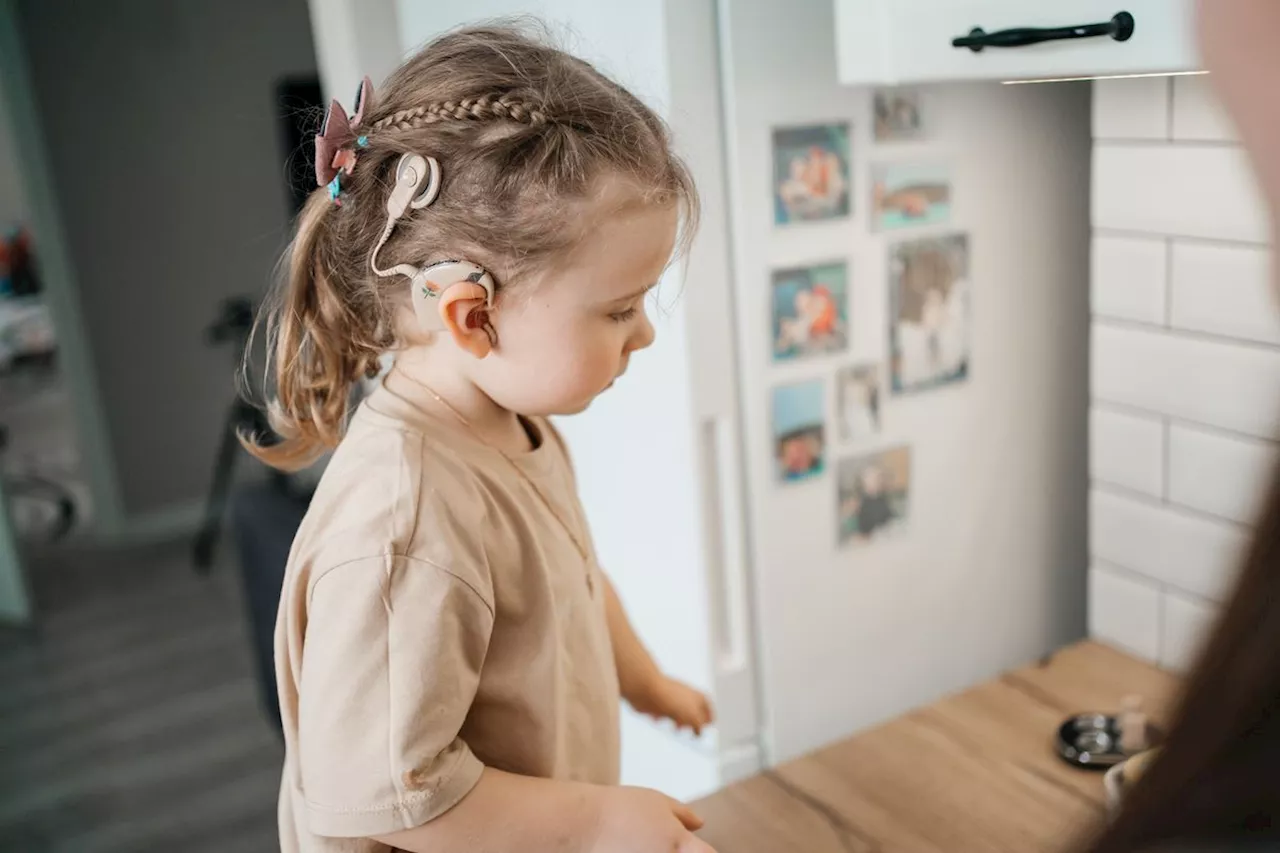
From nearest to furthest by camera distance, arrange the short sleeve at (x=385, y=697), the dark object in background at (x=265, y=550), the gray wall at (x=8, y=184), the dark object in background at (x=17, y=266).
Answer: the short sleeve at (x=385, y=697) → the dark object in background at (x=265, y=550) → the gray wall at (x=8, y=184) → the dark object in background at (x=17, y=266)

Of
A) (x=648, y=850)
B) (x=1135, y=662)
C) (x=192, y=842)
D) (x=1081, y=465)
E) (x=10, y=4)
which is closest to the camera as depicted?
(x=648, y=850)

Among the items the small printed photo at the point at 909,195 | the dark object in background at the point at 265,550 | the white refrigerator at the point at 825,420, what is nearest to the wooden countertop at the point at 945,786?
the white refrigerator at the point at 825,420

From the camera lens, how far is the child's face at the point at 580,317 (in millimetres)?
694

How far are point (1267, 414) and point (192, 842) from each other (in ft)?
6.30

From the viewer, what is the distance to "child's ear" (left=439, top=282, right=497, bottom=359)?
688 mm

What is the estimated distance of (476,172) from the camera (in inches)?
26.8

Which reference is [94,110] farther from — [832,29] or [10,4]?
[832,29]

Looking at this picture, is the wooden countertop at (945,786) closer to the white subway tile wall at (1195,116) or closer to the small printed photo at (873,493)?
the small printed photo at (873,493)

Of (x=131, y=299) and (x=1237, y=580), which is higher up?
(x=1237, y=580)

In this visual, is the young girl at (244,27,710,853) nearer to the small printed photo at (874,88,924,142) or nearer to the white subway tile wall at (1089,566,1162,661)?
the small printed photo at (874,88,924,142)

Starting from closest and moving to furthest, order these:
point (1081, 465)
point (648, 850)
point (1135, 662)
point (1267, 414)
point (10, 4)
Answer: point (648, 850)
point (1267, 414)
point (1135, 662)
point (1081, 465)
point (10, 4)

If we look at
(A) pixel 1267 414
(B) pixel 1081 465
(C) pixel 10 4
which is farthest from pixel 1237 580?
(C) pixel 10 4

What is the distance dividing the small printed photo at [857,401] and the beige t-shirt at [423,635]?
1.35ft

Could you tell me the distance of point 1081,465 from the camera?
1364mm
